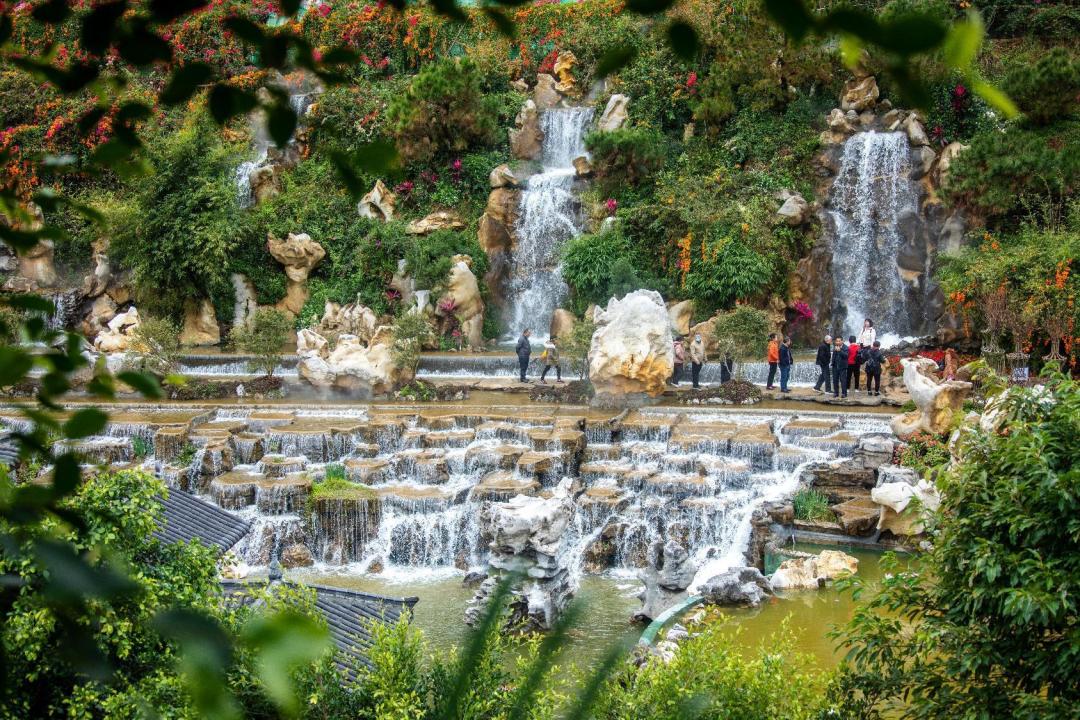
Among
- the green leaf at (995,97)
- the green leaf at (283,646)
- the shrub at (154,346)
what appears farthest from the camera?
the shrub at (154,346)

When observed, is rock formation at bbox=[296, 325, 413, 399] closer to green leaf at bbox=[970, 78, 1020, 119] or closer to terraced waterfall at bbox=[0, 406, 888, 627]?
terraced waterfall at bbox=[0, 406, 888, 627]

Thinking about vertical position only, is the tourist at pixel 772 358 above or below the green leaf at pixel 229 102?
below

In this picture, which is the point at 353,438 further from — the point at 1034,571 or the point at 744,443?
the point at 1034,571

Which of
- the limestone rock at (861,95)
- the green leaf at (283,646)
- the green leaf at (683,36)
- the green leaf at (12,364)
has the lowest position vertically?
the green leaf at (283,646)

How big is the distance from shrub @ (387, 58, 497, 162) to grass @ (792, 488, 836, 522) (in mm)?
16069

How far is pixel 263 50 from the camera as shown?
1.54 meters

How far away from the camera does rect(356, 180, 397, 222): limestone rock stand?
87.6 feet

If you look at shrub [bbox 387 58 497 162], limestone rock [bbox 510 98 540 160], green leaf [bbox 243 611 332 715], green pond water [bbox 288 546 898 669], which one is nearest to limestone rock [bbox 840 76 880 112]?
limestone rock [bbox 510 98 540 160]

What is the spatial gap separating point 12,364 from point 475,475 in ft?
44.9

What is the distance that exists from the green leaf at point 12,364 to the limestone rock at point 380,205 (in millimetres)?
25759

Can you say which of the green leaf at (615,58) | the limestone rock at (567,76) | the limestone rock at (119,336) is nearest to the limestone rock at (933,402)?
the green leaf at (615,58)

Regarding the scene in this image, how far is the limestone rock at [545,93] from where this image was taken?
28688 mm

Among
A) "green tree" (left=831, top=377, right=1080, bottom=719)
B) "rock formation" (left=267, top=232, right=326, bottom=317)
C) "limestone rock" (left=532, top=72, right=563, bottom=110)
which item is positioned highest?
"limestone rock" (left=532, top=72, right=563, bottom=110)

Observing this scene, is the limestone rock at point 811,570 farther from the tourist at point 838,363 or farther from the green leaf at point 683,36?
the green leaf at point 683,36
